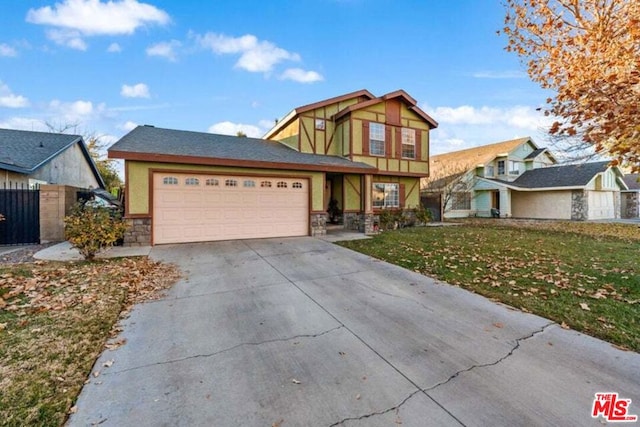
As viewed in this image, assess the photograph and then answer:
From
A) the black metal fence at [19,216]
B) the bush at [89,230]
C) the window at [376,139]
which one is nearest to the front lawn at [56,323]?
the bush at [89,230]

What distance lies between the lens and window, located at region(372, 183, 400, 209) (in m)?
15.1

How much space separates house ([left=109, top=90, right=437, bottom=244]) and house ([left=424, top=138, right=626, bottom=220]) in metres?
8.34

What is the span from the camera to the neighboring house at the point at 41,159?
11570 mm

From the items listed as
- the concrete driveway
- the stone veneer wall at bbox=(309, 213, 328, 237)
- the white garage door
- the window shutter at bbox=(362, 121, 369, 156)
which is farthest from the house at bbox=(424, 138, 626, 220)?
the concrete driveway

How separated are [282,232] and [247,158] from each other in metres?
3.03

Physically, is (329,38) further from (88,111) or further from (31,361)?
(88,111)

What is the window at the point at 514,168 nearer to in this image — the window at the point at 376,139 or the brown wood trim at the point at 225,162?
the window at the point at 376,139

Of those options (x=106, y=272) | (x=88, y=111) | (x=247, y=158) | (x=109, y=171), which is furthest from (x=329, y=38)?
(x=109, y=171)

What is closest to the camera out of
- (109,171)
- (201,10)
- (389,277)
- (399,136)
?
(389,277)

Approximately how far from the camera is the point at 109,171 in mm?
28359

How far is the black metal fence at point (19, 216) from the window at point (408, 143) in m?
15.4

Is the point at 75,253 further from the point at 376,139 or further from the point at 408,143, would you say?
the point at 408,143

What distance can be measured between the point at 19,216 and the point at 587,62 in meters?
15.5

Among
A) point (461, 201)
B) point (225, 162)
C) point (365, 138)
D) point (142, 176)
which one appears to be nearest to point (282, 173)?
point (225, 162)
